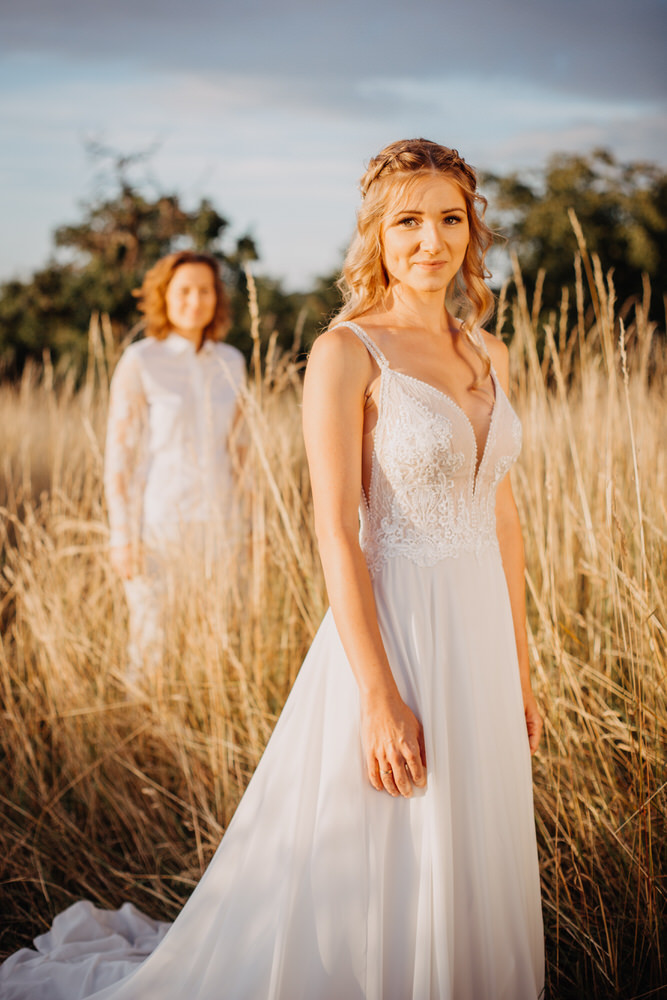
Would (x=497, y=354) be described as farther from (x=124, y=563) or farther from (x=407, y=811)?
(x=124, y=563)

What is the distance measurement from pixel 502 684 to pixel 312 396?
68 cm

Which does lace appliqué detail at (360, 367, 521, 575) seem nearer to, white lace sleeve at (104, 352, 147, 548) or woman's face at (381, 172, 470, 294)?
woman's face at (381, 172, 470, 294)

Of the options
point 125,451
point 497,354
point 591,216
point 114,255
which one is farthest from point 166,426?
point 591,216

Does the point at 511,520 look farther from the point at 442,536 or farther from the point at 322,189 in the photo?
the point at 322,189

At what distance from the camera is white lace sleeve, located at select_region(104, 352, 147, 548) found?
11.0ft

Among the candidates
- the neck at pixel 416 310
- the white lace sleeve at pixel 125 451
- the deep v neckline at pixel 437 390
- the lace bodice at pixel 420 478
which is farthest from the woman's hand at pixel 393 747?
the white lace sleeve at pixel 125 451

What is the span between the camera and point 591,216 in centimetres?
1201

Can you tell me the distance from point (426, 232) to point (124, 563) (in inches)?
84.7

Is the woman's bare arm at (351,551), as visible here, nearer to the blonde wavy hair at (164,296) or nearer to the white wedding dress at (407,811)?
the white wedding dress at (407,811)

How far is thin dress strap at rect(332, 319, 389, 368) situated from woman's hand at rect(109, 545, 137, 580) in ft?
6.55

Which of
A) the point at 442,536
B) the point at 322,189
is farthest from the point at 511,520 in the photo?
the point at 322,189

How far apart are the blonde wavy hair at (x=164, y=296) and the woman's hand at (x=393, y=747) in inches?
106

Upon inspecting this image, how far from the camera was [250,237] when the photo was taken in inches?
363

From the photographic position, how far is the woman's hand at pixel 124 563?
324cm
